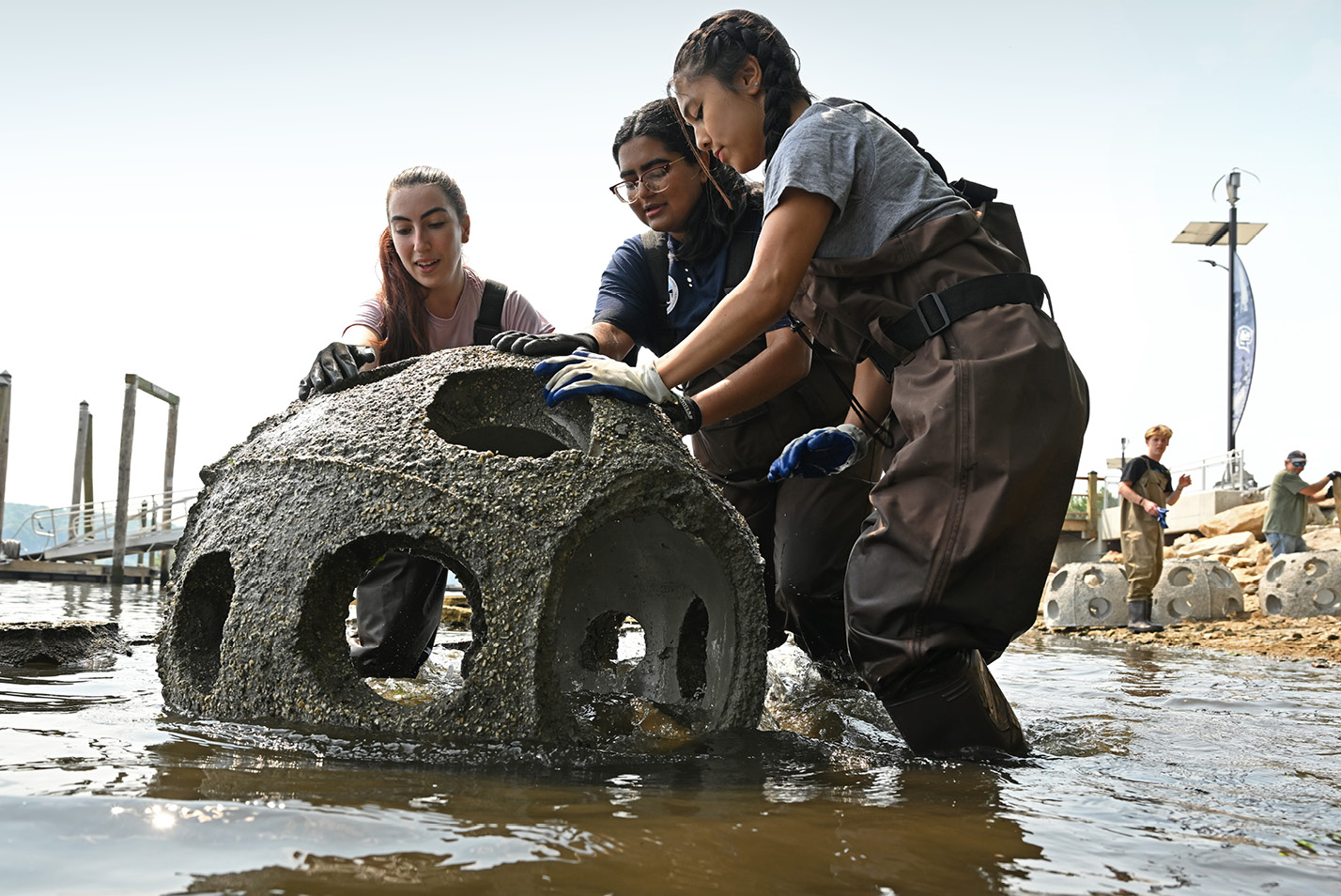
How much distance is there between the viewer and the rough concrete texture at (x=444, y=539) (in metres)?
2.63

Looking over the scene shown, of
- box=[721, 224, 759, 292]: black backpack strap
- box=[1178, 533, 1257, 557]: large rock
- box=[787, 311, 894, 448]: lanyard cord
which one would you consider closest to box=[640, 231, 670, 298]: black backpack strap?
box=[721, 224, 759, 292]: black backpack strap

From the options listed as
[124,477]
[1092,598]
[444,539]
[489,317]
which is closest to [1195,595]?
[1092,598]

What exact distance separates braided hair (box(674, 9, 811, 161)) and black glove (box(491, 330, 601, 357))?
0.86 m

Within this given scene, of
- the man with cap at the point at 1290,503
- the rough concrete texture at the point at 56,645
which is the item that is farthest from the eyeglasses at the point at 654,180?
the man with cap at the point at 1290,503

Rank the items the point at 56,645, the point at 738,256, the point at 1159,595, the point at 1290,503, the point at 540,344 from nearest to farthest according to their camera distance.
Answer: the point at 540,344, the point at 738,256, the point at 56,645, the point at 1159,595, the point at 1290,503

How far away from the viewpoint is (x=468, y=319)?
14.3ft

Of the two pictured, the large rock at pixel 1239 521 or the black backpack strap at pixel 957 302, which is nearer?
the black backpack strap at pixel 957 302

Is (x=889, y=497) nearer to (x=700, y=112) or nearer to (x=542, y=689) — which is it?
(x=542, y=689)

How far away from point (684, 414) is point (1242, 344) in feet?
65.2

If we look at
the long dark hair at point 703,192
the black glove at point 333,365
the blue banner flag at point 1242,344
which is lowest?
the black glove at point 333,365

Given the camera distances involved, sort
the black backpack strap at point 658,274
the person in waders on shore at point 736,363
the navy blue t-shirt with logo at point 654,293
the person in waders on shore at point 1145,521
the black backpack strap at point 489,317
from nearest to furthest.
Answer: the person in waders on shore at point 736,363, the navy blue t-shirt with logo at point 654,293, the black backpack strap at point 658,274, the black backpack strap at point 489,317, the person in waders on shore at point 1145,521

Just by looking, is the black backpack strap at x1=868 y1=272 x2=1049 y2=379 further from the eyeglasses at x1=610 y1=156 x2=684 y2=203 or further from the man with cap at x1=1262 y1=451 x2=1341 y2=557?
the man with cap at x1=1262 y1=451 x2=1341 y2=557

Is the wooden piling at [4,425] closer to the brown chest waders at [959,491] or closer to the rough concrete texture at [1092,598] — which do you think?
the rough concrete texture at [1092,598]

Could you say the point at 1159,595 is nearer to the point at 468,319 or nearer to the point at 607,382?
the point at 468,319
